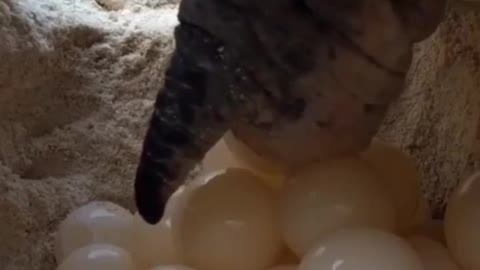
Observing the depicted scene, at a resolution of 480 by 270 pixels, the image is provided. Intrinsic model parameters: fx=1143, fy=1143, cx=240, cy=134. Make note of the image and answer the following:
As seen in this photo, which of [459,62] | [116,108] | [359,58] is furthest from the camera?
[116,108]

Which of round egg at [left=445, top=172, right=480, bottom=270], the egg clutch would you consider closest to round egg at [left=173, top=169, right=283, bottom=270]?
the egg clutch

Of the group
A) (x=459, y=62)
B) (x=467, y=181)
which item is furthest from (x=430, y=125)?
(x=467, y=181)

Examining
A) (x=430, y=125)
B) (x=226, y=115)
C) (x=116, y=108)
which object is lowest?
(x=116, y=108)

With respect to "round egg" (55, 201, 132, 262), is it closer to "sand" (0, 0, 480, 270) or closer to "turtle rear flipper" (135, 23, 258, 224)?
"sand" (0, 0, 480, 270)

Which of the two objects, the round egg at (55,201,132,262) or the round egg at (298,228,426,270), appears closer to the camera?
the round egg at (298,228,426,270)

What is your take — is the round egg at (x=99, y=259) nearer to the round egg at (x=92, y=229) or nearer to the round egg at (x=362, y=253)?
the round egg at (x=92, y=229)

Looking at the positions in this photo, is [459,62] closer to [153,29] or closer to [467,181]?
[467,181]

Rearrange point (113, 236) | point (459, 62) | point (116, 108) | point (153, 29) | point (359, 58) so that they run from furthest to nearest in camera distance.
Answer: point (153, 29), point (116, 108), point (459, 62), point (113, 236), point (359, 58)

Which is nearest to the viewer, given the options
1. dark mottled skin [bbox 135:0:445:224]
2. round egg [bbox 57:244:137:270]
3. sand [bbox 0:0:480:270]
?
dark mottled skin [bbox 135:0:445:224]
